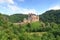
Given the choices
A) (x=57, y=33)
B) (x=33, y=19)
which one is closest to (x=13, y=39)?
(x=57, y=33)

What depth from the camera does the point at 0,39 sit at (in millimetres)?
25984

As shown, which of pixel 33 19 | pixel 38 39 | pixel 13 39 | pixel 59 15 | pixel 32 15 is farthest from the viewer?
pixel 59 15

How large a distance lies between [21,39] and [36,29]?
3387 centimetres

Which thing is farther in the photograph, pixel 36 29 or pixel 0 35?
pixel 36 29

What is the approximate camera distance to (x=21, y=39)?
35.3 meters

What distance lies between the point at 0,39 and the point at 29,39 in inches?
413

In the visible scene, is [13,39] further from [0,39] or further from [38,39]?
[38,39]

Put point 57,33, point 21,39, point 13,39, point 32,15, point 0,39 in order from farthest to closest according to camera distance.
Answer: point 32,15 < point 57,33 < point 21,39 < point 13,39 < point 0,39

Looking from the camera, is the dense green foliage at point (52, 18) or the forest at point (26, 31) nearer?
the forest at point (26, 31)

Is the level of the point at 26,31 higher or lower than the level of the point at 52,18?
lower

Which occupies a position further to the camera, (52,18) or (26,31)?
(52,18)

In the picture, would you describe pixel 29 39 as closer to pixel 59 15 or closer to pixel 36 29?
pixel 36 29

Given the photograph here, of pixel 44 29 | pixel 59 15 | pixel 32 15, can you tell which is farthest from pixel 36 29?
pixel 59 15

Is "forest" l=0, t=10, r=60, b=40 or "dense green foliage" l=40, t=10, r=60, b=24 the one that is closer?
"forest" l=0, t=10, r=60, b=40
